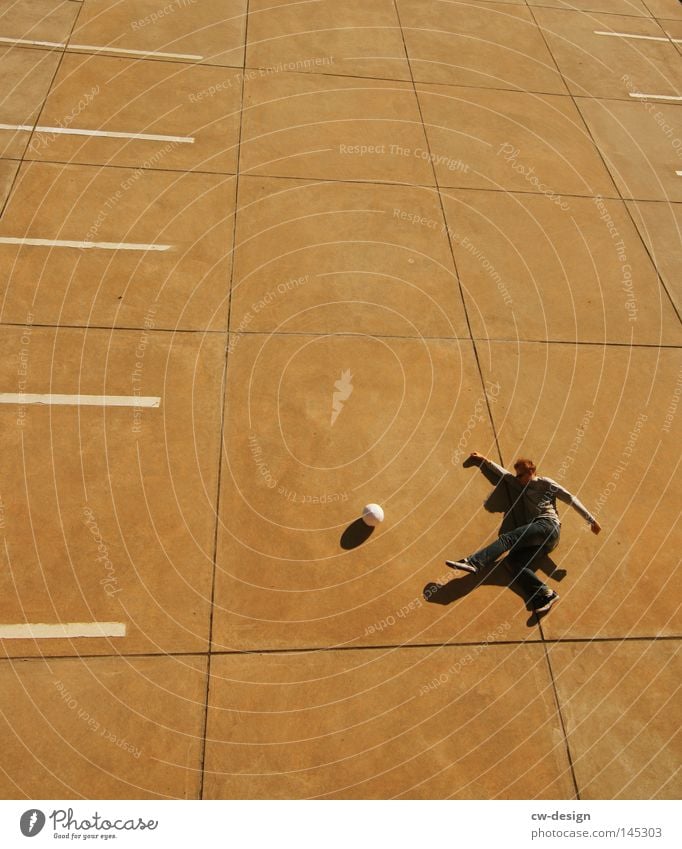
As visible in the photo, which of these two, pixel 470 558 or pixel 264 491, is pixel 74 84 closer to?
pixel 264 491

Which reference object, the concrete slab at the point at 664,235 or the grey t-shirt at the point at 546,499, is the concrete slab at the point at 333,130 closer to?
the concrete slab at the point at 664,235

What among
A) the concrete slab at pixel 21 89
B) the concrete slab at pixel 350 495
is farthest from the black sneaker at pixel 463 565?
the concrete slab at pixel 21 89

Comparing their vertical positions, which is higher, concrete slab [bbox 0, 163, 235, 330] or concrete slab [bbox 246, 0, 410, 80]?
concrete slab [bbox 246, 0, 410, 80]

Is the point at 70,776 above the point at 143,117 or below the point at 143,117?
below

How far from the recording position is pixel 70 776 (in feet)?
20.2

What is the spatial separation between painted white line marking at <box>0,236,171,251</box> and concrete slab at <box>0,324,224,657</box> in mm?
1483

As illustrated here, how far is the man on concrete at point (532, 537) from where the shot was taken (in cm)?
749

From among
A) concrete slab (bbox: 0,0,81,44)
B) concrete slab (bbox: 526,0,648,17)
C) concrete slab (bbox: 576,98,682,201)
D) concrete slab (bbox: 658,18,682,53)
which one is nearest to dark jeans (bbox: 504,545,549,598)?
concrete slab (bbox: 576,98,682,201)

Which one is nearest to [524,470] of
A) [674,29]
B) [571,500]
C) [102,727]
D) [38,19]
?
[571,500]

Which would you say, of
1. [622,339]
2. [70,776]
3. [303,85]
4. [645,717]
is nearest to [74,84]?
[303,85]

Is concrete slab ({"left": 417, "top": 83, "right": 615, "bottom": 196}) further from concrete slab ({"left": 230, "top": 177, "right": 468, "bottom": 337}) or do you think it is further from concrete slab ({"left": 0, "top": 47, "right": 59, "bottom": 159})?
concrete slab ({"left": 0, "top": 47, "right": 59, "bottom": 159})

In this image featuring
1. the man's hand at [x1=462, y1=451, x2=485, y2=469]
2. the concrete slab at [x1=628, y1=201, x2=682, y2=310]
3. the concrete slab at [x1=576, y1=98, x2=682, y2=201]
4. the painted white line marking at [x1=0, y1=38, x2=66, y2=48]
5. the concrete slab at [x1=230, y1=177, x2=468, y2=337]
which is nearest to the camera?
the man's hand at [x1=462, y1=451, x2=485, y2=469]

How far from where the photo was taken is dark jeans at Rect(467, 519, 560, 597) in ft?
24.7

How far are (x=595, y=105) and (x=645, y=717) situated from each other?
10.7 m
